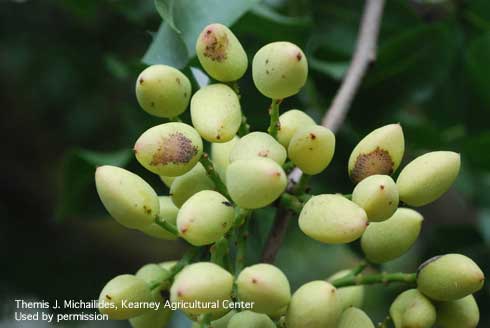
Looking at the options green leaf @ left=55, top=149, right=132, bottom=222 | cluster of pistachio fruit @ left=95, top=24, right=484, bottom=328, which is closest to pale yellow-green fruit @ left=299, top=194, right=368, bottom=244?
cluster of pistachio fruit @ left=95, top=24, right=484, bottom=328

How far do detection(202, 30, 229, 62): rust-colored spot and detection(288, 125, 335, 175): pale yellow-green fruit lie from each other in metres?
0.11

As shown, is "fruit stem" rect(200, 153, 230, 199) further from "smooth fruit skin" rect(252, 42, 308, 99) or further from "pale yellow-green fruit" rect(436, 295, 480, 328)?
"pale yellow-green fruit" rect(436, 295, 480, 328)

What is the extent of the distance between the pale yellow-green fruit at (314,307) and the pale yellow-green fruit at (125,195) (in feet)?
0.55

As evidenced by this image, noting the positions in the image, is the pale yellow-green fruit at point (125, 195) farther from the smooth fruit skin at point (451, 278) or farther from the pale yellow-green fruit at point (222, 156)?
the smooth fruit skin at point (451, 278)

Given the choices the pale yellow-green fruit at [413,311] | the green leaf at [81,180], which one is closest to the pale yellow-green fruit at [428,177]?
the pale yellow-green fruit at [413,311]

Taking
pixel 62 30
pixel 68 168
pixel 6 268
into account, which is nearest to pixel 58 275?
pixel 6 268

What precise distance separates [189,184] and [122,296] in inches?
5.3

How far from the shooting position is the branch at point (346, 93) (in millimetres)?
826

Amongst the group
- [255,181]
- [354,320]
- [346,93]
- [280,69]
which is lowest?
[354,320]

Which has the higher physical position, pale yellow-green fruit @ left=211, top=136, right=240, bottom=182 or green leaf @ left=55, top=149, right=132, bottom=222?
green leaf @ left=55, top=149, right=132, bottom=222

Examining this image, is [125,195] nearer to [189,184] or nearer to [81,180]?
[189,184]

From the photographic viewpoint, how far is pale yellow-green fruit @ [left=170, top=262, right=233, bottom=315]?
0.63 metres

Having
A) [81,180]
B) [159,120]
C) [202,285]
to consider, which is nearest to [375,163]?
[202,285]

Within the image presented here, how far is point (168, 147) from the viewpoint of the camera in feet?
2.30
